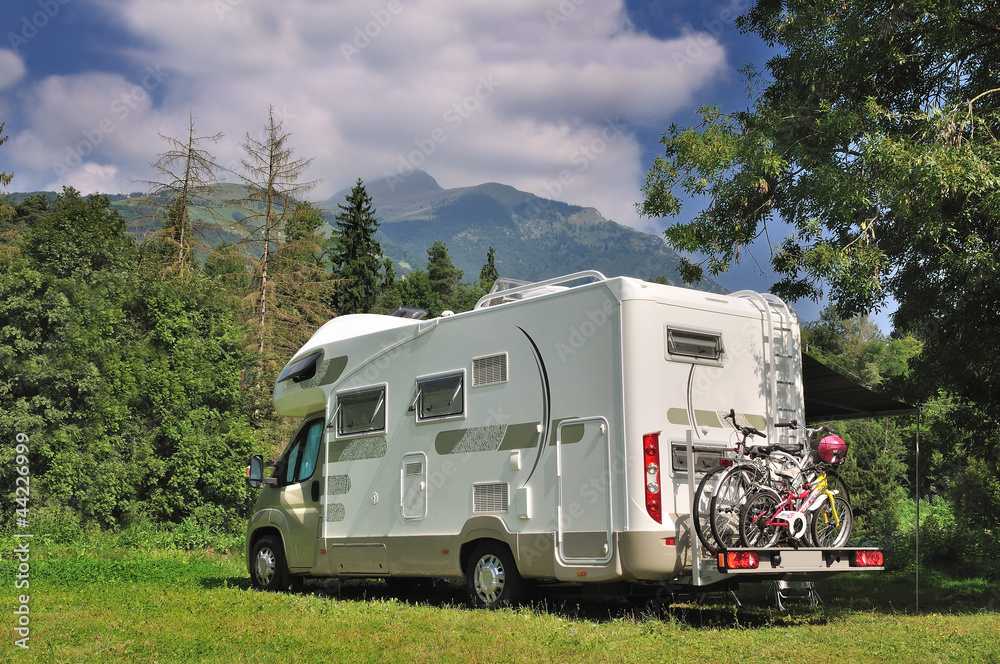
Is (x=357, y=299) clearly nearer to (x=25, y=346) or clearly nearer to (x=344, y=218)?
(x=344, y=218)

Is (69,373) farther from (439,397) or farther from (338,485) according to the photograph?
(439,397)

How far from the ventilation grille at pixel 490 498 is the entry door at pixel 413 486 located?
79 centimetres

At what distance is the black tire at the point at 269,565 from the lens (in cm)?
1131

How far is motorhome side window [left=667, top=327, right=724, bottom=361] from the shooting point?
8258 mm

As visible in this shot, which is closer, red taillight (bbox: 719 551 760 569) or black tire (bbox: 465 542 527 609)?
red taillight (bbox: 719 551 760 569)

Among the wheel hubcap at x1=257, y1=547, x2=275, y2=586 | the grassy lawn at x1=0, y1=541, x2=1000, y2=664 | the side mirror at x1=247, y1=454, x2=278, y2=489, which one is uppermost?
the side mirror at x1=247, y1=454, x2=278, y2=489

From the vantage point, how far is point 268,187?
32.6 metres

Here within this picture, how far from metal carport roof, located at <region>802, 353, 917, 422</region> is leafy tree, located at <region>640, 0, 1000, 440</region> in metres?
1.03

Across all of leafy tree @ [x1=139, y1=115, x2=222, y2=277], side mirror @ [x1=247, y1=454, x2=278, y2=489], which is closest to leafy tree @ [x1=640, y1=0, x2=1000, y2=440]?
side mirror @ [x1=247, y1=454, x2=278, y2=489]

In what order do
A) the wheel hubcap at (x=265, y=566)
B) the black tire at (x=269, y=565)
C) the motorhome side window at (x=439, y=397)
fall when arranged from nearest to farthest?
the motorhome side window at (x=439, y=397)
the black tire at (x=269, y=565)
the wheel hubcap at (x=265, y=566)

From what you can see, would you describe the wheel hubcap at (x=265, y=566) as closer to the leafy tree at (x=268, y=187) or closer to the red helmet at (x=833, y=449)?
the red helmet at (x=833, y=449)

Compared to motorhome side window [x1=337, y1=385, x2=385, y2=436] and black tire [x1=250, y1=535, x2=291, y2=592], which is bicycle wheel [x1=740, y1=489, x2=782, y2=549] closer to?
motorhome side window [x1=337, y1=385, x2=385, y2=436]

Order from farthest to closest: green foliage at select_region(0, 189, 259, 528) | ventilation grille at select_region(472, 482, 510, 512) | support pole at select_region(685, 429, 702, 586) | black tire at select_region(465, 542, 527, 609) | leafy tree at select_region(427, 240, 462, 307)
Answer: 1. leafy tree at select_region(427, 240, 462, 307)
2. green foliage at select_region(0, 189, 259, 528)
3. ventilation grille at select_region(472, 482, 510, 512)
4. black tire at select_region(465, 542, 527, 609)
5. support pole at select_region(685, 429, 702, 586)

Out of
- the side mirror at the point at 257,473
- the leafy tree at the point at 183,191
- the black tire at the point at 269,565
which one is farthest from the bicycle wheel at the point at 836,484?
the leafy tree at the point at 183,191
